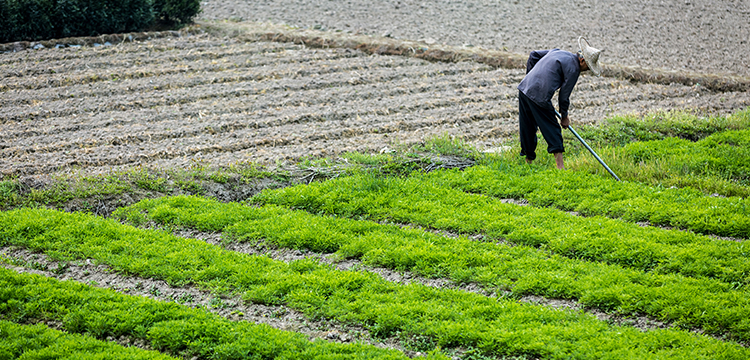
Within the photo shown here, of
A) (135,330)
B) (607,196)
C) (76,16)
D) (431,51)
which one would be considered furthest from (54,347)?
(76,16)

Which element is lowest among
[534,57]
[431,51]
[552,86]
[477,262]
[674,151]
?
[477,262]

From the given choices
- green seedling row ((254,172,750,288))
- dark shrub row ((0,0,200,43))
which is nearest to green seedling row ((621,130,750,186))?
green seedling row ((254,172,750,288))

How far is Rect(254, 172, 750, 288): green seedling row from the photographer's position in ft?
20.0

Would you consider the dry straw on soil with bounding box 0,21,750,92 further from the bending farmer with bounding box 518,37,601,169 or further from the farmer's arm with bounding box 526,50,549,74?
the bending farmer with bounding box 518,37,601,169

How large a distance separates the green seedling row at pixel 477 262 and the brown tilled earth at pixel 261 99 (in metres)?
1.76

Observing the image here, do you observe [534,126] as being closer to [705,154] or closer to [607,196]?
[607,196]

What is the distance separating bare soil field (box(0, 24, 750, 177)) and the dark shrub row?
3.33ft

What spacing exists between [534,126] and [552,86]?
0.71 m

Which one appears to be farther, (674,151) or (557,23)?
(557,23)

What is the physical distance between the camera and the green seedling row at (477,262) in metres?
5.35

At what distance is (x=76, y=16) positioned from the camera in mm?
14930

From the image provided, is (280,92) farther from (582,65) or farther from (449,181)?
(582,65)

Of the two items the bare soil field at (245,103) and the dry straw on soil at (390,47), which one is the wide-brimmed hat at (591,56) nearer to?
the bare soil field at (245,103)

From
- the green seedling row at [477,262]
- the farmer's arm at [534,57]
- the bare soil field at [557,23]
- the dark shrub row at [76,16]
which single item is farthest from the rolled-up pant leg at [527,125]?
the dark shrub row at [76,16]
